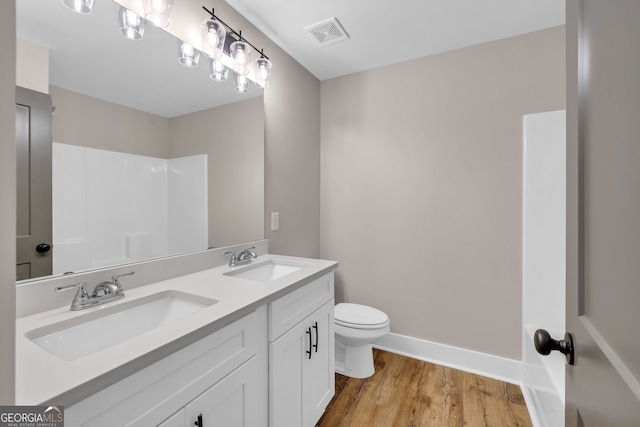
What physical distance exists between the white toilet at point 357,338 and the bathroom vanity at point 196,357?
0.35m

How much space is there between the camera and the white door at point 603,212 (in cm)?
40

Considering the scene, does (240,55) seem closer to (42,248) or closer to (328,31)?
(328,31)

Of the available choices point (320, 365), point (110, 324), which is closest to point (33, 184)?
point (110, 324)

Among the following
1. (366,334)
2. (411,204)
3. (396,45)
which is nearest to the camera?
(366,334)

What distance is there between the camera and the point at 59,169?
0.97 meters

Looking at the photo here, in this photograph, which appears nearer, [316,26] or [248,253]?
[248,253]

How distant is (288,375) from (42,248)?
1061 mm

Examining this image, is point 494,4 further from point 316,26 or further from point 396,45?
point 316,26

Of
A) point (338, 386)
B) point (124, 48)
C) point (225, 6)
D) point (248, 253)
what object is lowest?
point (338, 386)

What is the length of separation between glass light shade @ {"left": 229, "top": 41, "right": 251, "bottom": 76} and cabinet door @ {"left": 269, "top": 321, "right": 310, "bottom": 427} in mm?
1515

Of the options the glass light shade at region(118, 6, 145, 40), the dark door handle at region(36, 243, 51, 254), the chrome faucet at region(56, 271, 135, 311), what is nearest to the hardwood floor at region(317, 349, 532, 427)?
the chrome faucet at region(56, 271, 135, 311)

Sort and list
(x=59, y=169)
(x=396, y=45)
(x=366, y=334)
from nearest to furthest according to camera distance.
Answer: (x=59, y=169), (x=366, y=334), (x=396, y=45)

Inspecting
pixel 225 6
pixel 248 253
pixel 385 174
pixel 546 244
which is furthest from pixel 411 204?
pixel 225 6

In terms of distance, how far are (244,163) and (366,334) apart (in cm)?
142
